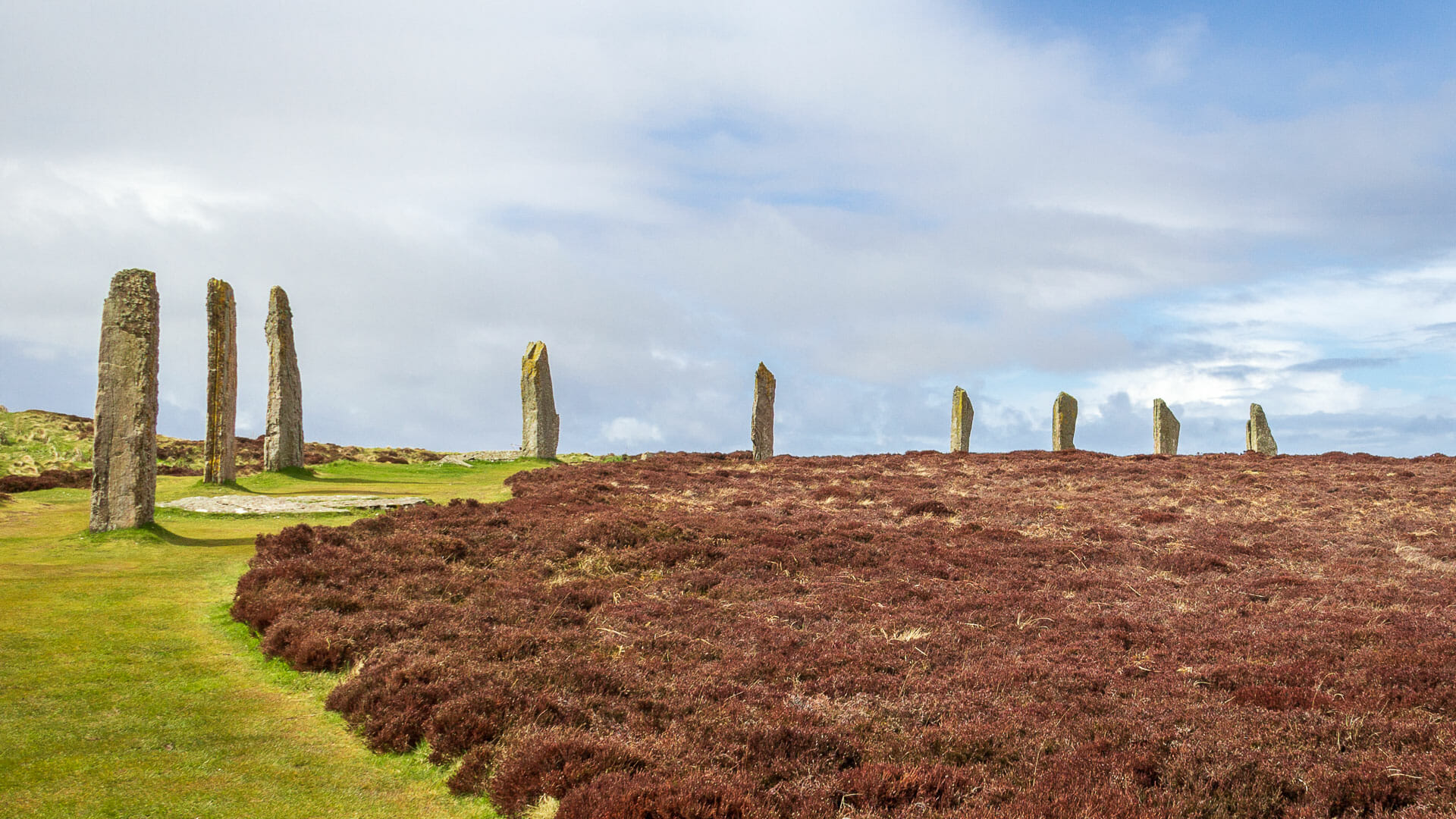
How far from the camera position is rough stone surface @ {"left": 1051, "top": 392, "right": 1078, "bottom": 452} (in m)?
40.0

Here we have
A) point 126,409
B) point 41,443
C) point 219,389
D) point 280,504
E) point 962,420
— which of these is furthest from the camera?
point 962,420

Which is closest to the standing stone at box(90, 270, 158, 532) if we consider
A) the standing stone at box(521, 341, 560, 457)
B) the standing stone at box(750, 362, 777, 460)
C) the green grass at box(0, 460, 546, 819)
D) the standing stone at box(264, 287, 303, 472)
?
the green grass at box(0, 460, 546, 819)

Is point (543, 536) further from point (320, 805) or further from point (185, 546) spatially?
point (320, 805)

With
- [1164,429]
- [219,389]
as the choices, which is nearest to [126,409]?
[219,389]

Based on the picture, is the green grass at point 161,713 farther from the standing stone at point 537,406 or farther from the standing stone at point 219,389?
the standing stone at point 537,406

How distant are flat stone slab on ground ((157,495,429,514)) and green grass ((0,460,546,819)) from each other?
4828mm

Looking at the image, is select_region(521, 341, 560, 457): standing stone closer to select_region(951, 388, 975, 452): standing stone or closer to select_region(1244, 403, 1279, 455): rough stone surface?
select_region(951, 388, 975, 452): standing stone

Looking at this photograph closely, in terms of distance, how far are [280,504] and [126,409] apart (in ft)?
14.8

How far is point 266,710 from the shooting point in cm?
920

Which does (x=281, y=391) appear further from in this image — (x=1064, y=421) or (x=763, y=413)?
(x=1064, y=421)

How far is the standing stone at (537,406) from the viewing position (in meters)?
36.7

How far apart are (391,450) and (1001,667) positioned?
38001 millimetres

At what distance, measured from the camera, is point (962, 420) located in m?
39.9

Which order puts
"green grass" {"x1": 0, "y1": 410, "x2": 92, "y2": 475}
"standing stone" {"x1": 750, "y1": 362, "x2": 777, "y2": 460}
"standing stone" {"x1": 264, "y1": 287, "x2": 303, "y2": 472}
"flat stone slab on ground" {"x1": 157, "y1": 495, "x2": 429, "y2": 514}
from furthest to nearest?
1. "standing stone" {"x1": 750, "y1": 362, "x2": 777, "y2": 460}
2. "green grass" {"x1": 0, "y1": 410, "x2": 92, "y2": 475}
3. "standing stone" {"x1": 264, "y1": 287, "x2": 303, "y2": 472}
4. "flat stone slab on ground" {"x1": 157, "y1": 495, "x2": 429, "y2": 514}
